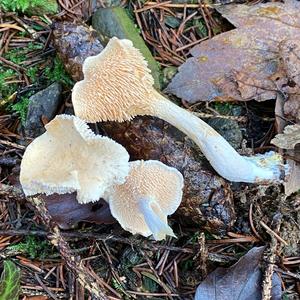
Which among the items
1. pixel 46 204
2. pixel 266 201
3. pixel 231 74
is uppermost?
pixel 231 74

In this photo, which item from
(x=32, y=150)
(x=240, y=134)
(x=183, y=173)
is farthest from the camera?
(x=240, y=134)

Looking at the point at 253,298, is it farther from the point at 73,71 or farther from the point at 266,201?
the point at 73,71

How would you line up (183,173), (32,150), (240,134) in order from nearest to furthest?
(32,150), (183,173), (240,134)

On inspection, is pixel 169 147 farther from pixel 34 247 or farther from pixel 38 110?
pixel 34 247

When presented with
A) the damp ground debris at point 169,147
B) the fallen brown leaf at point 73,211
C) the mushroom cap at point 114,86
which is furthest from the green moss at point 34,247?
the mushroom cap at point 114,86

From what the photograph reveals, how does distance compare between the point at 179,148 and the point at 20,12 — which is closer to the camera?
the point at 179,148

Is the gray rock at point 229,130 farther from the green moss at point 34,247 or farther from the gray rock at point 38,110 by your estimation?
the green moss at point 34,247

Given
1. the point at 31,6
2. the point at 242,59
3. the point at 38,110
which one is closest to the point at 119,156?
the point at 38,110

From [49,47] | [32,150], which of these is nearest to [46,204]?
[32,150]
